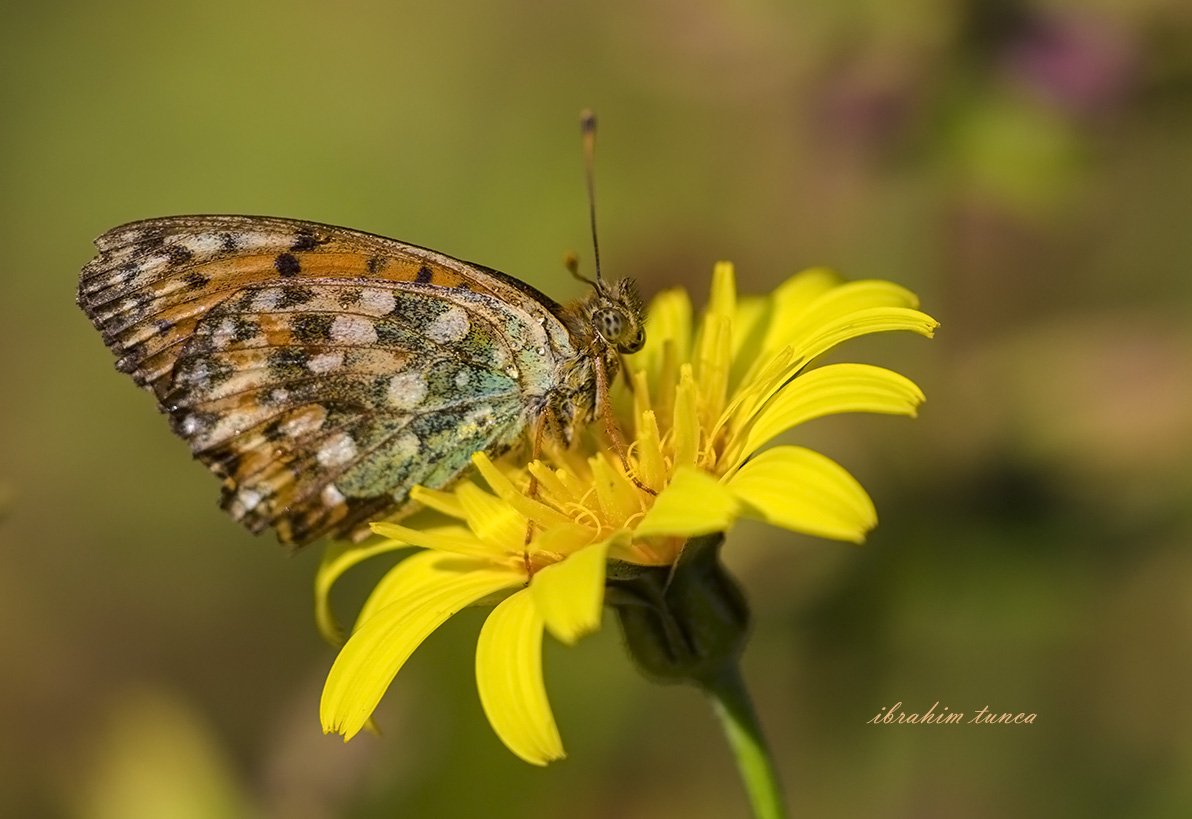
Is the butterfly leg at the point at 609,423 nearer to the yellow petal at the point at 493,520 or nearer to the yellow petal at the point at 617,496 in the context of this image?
the yellow petal at the point at 617,496

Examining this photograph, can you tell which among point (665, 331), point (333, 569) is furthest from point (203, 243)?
point (665, 331)

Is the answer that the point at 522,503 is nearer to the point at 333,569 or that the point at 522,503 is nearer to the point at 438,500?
the point at 438,500

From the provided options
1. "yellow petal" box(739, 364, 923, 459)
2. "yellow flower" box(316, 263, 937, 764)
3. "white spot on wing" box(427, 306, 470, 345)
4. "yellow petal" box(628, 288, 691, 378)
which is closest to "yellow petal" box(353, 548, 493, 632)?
"yellow flower" box(316, 263, 937, 764)

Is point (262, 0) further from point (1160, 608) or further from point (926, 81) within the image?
point (1160, 608)

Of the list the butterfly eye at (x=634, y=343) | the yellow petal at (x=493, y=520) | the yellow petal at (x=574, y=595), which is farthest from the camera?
the butterfly eye at (x=634, y=343)

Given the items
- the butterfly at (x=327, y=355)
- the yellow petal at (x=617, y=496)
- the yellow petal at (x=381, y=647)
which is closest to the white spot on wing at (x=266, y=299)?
the butterfly at (x=327, y=355)

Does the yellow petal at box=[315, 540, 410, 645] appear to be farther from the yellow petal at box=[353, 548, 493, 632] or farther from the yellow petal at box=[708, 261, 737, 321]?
the yellow petal at box=[708, 261, 737, 321]

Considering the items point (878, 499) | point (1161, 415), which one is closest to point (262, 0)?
point (878, 499)
